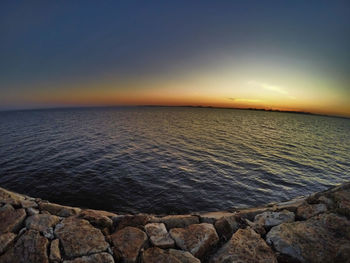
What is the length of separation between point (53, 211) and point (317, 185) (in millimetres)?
18224

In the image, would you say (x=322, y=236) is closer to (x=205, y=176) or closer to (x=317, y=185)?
(x=205, y=176)

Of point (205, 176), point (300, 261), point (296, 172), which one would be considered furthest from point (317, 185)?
point (300, 261)

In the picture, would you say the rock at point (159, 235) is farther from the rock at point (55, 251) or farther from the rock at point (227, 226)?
the rock at point (55, 251)

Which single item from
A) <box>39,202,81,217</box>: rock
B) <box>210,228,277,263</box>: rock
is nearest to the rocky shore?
<box>210,228,277,263</box>: rock

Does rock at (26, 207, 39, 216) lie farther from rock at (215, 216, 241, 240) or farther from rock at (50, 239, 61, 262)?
rock at (215, 216, 241, 240)

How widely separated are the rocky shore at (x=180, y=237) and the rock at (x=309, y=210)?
0.09 ft

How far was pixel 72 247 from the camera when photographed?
4.13m

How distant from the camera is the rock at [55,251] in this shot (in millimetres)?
3839

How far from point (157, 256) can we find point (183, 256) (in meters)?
0.67

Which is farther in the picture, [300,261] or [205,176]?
[205,176]

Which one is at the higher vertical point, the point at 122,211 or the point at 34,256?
the point at 34,256

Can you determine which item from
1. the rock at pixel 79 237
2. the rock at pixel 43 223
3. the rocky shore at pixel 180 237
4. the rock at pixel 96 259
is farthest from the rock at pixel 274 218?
the rock at pixel 43 223

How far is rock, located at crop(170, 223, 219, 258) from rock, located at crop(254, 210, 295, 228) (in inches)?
71.5

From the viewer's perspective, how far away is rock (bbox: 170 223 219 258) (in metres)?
4.31
